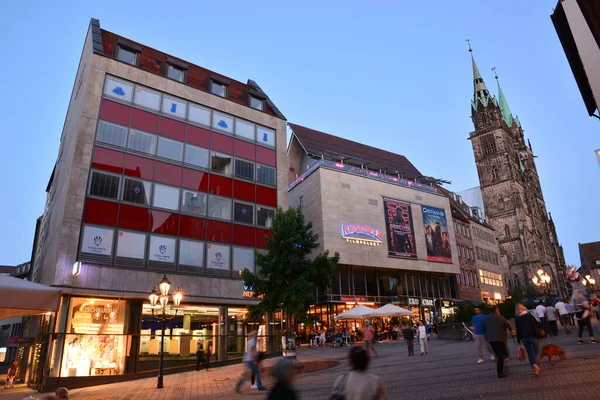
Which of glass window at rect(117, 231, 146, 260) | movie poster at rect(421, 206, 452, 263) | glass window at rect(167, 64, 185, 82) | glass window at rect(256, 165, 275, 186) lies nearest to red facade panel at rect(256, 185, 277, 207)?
glass window at rect(256, 165, 275, 186)

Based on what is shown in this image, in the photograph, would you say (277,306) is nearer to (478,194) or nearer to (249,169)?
(249,169)

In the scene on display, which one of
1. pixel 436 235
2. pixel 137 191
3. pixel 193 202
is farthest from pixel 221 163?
pixel 436 235

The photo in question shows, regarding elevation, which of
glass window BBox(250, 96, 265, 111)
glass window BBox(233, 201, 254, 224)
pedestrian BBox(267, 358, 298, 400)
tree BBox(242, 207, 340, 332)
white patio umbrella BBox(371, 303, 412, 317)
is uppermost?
glass window BBox(250, 96, 265, 111)

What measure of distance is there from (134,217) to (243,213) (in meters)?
7.80

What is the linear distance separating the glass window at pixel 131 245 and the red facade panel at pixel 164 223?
954 mm

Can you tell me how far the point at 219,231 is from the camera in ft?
96.8

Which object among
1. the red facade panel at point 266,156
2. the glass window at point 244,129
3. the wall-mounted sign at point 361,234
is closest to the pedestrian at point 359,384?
the red facade panel at point 266,156

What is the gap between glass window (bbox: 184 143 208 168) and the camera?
29797mm

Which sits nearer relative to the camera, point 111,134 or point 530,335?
point 530,335

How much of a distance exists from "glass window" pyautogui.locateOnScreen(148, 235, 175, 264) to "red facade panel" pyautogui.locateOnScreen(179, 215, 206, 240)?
103 cm

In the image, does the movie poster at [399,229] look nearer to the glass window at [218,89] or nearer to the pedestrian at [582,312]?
the glass window at [218,89]

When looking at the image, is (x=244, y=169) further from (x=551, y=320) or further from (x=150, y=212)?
(x=551, y=320)

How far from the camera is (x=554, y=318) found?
20516 millimetres

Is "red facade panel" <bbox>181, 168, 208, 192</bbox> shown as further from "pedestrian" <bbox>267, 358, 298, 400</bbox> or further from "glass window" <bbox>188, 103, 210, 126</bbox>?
"pedestrian" <bbox>267, 358, 298, 400</bbox>
